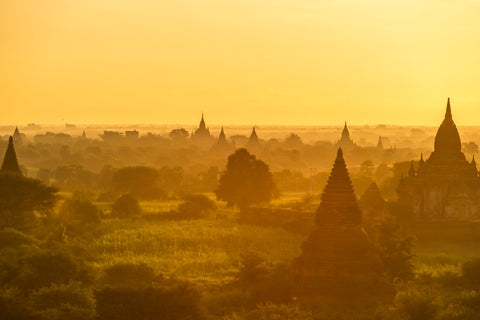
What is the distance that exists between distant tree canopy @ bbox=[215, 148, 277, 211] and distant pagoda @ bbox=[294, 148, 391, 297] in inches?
1436

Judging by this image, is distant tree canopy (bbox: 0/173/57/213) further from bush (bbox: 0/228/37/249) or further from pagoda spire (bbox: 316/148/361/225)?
pagoda spire (bbox: 316/148/361/225)

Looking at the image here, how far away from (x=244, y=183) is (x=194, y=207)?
4.93m

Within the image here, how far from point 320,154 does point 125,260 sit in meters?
143

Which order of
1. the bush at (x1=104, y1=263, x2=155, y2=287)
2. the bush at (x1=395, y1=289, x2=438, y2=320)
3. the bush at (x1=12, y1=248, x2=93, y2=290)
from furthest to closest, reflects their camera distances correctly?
the bush at (x1=104, y1=263, x2=155, y2=287) < the bush at (x1=12, y1=248, x2=93, y2=290) < the bush at (x1=395, y1=289, x2=438, y2=320)

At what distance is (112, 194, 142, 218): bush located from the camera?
67625 millimetres

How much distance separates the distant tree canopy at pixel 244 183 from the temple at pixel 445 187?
1348cm

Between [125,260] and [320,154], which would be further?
[320,154]

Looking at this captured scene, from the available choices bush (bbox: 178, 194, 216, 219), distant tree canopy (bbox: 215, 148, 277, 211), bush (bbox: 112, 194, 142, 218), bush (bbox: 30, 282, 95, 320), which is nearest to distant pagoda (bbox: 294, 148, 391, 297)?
bush (bbox: 30, 282, 95, 320)

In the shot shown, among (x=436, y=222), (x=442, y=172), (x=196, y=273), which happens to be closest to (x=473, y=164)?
(x=442, y=172)

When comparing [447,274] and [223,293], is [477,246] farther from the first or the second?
[223,293]

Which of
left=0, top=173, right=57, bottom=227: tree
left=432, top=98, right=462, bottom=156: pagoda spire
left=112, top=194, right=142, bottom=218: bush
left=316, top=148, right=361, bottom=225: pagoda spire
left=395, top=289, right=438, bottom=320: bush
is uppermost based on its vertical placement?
left=432, top=98, right=462, bottom=156: pagoda spire

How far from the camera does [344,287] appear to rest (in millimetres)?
32844

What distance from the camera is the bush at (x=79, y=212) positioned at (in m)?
62.6

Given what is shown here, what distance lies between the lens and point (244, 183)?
7194 cm
